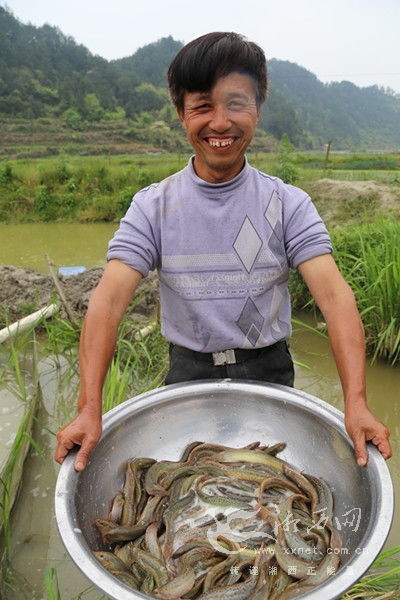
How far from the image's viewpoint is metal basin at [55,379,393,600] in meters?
1.19

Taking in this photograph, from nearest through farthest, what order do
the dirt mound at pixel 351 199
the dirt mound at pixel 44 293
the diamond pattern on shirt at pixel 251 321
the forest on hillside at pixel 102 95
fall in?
the diamond pattern on shirt at pixel 251 321
the dirt mound at pixel 44 293
the dirt mound at pixel 351 199
the forest on hillside at pixel 102 95

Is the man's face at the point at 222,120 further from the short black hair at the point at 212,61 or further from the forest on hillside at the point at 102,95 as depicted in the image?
the forest on hillside at the point at 102,95

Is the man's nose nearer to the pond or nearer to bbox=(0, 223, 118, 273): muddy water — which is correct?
the pond

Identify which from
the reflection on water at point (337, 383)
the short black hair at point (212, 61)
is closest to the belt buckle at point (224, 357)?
the short black hair at point (212, 61)

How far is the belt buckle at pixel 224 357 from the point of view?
73.3 inches

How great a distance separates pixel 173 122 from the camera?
151 ft

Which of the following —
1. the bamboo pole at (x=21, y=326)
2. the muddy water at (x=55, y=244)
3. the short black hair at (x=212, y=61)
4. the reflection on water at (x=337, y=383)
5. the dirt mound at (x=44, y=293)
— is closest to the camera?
the short black hair at (x=212, y=61)

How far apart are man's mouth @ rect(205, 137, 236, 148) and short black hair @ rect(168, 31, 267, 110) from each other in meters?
0.15

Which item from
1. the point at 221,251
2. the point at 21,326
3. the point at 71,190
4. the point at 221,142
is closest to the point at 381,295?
the point at 221,251

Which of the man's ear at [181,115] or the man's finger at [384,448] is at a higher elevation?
the man's ear at [181,115]

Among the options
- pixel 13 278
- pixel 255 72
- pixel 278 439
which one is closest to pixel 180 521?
pixel 278 439

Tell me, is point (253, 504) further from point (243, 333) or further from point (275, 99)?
point (275, 99)

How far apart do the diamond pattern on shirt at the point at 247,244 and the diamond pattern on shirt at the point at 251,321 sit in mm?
131

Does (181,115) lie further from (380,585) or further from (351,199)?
(351,199)
